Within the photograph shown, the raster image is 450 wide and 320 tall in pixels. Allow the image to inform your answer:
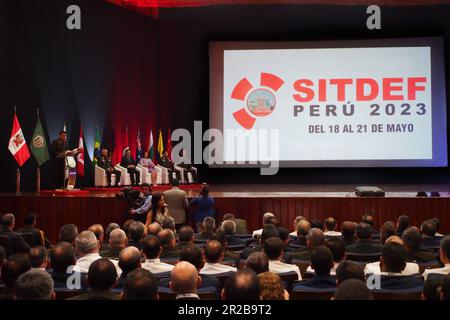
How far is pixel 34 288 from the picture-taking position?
2453mm

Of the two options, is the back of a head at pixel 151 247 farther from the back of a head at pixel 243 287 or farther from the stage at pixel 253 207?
the stage at pixel 253 207

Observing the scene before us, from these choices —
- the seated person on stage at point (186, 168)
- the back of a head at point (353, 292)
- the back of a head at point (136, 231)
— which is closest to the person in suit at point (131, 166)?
the seated person on stage at point (186, 168)

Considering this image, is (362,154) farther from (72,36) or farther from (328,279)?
(328,279)

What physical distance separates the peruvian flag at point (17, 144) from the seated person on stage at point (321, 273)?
23.0 ft

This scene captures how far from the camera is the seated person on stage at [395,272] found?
3180mm

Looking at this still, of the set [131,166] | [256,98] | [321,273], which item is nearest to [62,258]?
[321,273]

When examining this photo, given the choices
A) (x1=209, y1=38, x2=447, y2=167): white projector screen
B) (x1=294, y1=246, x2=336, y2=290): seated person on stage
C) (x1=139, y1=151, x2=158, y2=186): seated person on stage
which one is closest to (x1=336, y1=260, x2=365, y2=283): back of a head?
(x1=294, y1=246, x2=336, y2=290): seated person on stage

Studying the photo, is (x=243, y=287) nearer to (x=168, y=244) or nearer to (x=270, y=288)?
(x=270, y=288)

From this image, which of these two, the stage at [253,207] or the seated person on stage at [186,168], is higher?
the seated person on stage at [186,168]

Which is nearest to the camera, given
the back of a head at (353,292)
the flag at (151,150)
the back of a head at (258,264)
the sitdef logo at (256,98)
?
the back of a head at (353,292)

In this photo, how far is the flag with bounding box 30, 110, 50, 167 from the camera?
9.78 metres

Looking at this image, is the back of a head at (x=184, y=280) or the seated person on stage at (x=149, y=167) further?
the seated person on stage at (x=149, y=167)

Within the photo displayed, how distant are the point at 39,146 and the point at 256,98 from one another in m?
6.05

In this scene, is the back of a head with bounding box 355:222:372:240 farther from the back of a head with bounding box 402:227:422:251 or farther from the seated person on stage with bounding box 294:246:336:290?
the seated person on stage with bounding box 294:246:336:290
